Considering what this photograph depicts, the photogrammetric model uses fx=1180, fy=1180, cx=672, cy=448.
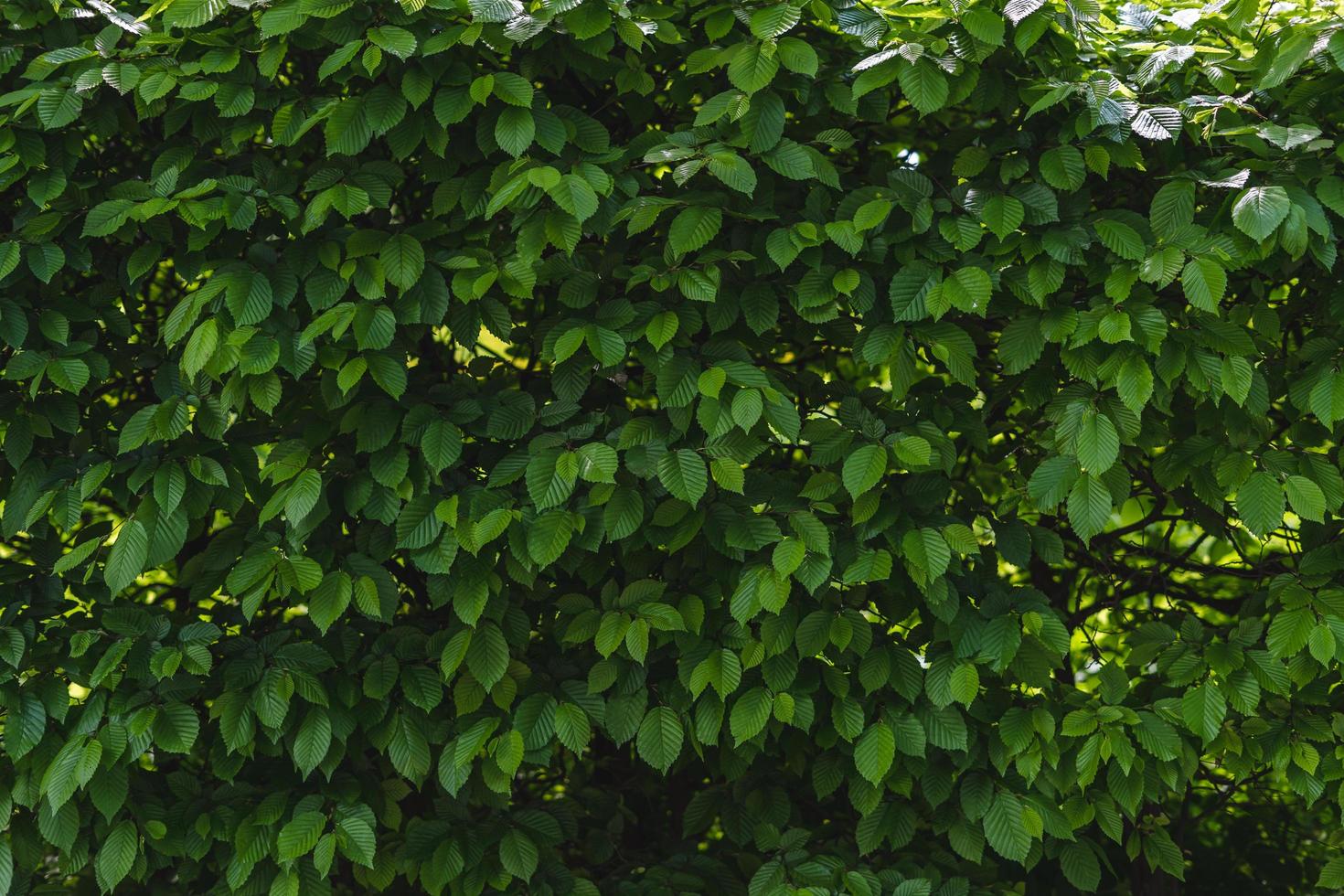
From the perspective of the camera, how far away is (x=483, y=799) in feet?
10.2

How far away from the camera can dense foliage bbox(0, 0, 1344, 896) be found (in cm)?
275

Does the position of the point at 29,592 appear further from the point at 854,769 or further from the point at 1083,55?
the point at 1083,55

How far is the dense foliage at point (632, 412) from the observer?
275 centimetres

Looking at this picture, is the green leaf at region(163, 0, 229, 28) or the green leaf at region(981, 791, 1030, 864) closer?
the green leaf at region(163, 0, 229, 28)

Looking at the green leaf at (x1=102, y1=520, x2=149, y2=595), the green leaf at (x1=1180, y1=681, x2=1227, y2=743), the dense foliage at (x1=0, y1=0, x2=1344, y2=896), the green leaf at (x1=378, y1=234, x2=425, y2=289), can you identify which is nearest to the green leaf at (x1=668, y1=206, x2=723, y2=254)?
the dense foliage at (x1=0, y1=0, x2=1344, y2=896)

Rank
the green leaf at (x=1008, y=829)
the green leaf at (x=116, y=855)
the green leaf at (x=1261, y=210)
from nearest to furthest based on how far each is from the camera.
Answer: the green leaf at (x=1261, y=210)
the green leaf at (x=116, y=855)
the green leaf at (x=1008, y=829)

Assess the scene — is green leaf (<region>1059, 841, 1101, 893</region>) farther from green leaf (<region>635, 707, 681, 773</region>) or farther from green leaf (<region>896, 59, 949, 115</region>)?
green leaf (<region>896, 59, 949, 115</region>)

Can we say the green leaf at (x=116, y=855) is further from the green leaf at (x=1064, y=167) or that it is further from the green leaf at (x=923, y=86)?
the green leaf at (x=1064, y=167)

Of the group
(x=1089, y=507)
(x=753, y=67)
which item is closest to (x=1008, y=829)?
(x=1089, y=507)

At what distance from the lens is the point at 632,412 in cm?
309

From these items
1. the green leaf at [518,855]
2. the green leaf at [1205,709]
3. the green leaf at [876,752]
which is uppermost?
the green leaf at [1205,709]

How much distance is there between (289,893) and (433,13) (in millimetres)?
2112

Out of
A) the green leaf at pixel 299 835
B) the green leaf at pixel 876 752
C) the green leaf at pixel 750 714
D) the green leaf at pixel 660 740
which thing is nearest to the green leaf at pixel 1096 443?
the green leaf at pixel 876 752

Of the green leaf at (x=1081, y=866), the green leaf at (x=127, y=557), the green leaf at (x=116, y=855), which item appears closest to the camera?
the green leaf at (x=127, y=557)
